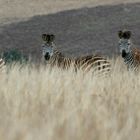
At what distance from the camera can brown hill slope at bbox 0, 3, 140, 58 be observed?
108 feet

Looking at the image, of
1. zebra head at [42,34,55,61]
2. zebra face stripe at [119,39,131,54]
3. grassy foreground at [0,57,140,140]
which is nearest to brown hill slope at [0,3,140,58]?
zebra face stripe at [119,39,131,54]

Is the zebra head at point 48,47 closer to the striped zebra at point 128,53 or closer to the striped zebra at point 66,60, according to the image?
the striped zebra at point 66,60

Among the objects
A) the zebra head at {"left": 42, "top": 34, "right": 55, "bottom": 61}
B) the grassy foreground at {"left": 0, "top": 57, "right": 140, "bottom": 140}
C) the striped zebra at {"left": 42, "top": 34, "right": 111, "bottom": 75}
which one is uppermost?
the zebra head at {"left": 42, "top": 34, "right": 55, "bottom": 61}

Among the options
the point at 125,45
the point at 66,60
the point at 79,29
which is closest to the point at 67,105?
the point at 66,60

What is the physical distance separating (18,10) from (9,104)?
4013 centimetres

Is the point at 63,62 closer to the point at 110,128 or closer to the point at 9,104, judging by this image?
the point at 9,104

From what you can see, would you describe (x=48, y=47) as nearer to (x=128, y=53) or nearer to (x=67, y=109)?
(x=128, y=53)

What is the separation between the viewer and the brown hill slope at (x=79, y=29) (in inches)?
1299

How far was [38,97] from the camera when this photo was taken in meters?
5.77

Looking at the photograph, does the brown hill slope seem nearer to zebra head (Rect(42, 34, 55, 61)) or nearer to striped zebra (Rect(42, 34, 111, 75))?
zebra head (Rect(42, 34, 55, 61))

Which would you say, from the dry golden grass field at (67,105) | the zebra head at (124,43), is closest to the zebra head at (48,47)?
the zebra head at (124,43)

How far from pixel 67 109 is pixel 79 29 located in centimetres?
3291

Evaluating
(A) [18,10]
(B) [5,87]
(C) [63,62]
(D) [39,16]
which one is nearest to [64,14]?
(D) [39,16]

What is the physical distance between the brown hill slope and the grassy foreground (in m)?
23.3
